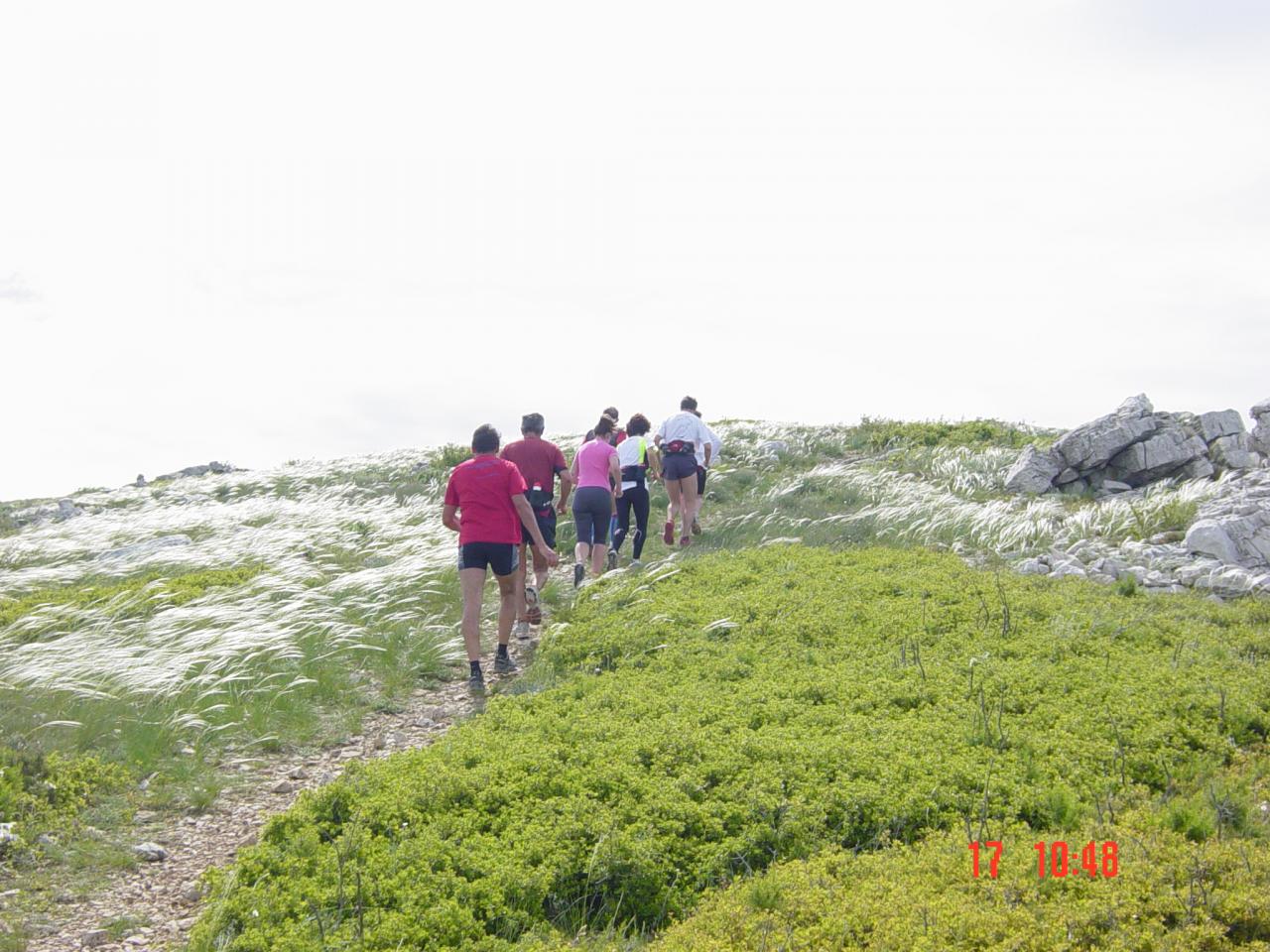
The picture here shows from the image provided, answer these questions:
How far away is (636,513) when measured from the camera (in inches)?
550

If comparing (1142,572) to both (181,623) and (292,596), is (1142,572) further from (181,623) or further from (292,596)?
(181,623)

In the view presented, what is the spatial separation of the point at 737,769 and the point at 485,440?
4.74 meters

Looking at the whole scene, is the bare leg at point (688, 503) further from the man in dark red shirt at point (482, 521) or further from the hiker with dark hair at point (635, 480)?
the man in dark red shirt at point (482, 521)

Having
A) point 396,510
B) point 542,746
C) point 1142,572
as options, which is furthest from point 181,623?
point 1142,572

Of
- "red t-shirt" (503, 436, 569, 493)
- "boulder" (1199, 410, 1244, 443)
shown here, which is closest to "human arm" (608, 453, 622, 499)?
"red t-shirt" (503, 436, 569, 493)

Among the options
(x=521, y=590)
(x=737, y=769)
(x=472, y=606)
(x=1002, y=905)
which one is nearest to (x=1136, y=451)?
(x=521, y=590)

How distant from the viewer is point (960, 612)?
919cm

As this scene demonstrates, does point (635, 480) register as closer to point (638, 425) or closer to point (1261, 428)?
point (638, 425)

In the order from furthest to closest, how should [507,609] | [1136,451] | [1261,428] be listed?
Answer: [1261,428]
[1136,451]
[507,609]

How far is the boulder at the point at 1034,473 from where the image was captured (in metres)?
17.4

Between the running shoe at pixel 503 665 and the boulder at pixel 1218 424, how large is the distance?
14.7 m

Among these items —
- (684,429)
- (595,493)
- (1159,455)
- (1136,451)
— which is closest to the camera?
(595,493)

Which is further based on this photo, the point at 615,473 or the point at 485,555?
the point at 615,473
